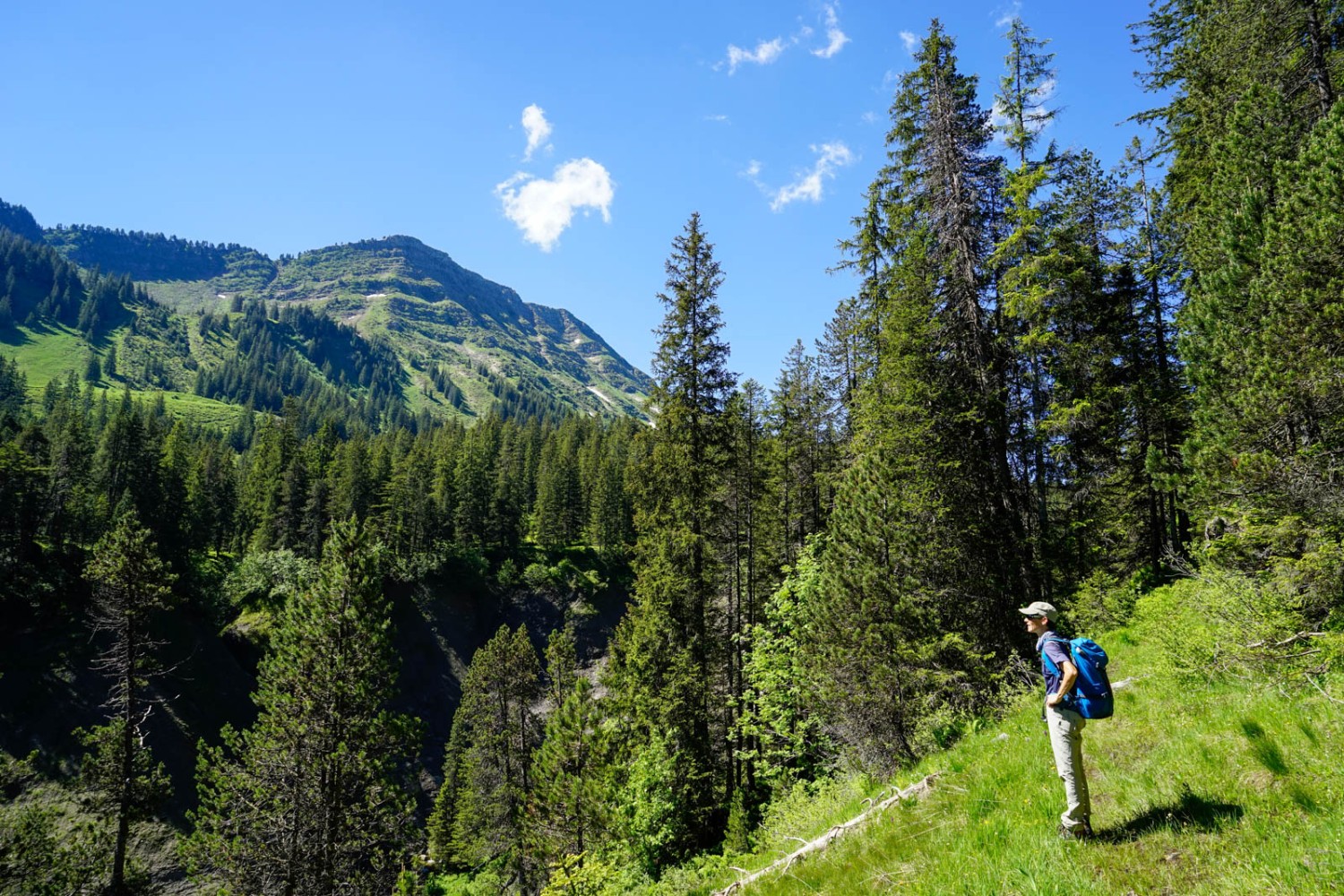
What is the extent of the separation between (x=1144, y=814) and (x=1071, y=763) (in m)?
0.87

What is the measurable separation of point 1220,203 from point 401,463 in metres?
80.4

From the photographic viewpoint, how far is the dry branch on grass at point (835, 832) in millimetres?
7746

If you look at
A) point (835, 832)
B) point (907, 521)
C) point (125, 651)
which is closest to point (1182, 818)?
point (835, 832)

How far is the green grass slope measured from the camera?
4.16 meters

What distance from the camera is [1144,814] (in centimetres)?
518

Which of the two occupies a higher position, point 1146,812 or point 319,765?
point 1146,812

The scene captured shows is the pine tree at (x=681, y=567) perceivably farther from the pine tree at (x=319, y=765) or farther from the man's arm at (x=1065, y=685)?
the man's arm at (x=1065, y=685)

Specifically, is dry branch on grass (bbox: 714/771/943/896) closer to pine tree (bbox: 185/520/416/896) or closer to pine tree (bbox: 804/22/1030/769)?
pine tree (bbox: 804/22/1030/769)

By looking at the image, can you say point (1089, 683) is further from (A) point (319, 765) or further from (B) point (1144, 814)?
(A) point (319, 765)

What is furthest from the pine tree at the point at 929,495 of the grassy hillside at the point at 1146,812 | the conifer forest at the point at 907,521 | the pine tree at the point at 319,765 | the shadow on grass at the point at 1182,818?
the pine tree at the point at 319,765

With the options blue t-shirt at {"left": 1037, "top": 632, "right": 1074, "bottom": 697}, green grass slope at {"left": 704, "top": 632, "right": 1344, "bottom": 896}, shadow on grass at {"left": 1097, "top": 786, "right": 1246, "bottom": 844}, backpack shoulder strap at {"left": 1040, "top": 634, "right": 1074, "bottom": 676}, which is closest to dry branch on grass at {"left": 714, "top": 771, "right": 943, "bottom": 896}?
green grass slope at {"left": 704, "top": 632, "right": 1344, "bottom": 896}

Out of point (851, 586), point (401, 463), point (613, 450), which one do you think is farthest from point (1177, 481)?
point (613, 450)

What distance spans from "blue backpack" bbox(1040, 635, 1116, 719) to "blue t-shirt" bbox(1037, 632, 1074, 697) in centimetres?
4

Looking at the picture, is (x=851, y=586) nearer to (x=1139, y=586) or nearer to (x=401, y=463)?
(x=1139, y=586)
